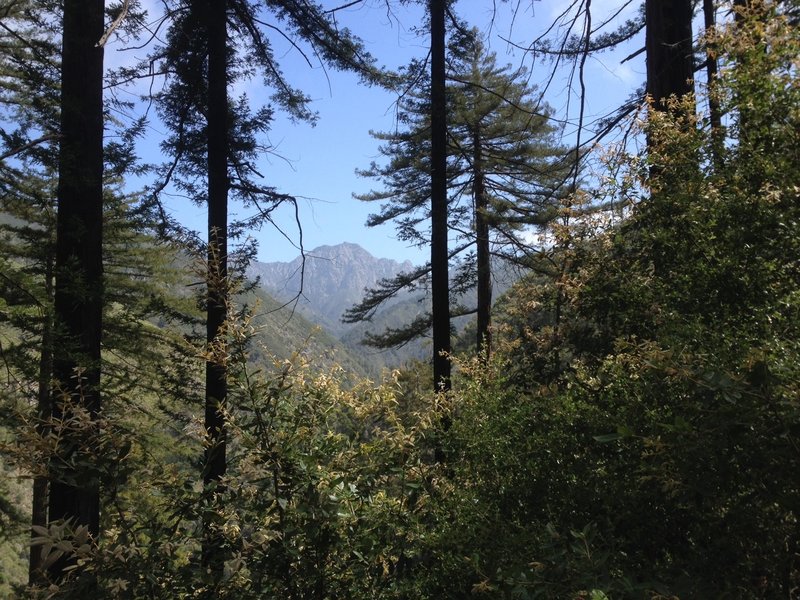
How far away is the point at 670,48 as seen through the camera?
381 centimetres

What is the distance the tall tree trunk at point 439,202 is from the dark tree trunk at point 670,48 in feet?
12.6

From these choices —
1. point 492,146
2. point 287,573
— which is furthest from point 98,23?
point 492,146

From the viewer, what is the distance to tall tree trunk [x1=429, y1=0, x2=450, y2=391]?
7367 mm

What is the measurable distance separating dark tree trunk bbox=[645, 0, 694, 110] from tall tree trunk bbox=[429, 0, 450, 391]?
12.6 ft

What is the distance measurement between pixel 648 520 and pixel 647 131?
→ 2261 mm

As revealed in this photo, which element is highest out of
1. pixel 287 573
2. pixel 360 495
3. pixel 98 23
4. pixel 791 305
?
pixel 98 23

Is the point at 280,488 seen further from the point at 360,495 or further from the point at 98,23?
the point at 98,23

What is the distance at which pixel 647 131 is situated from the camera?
9.53 ft

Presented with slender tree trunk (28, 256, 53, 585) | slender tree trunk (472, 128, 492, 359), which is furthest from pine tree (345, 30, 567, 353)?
slender tree trunk (28, 256, 53, 585)

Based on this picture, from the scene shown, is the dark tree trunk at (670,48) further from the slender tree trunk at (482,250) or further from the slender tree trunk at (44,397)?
the slender tree trunk at (482,250)

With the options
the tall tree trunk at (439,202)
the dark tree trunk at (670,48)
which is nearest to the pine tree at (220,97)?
the tall tree trunk at (439,202)

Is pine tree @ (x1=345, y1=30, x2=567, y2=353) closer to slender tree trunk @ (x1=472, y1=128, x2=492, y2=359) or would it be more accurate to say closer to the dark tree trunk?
slender tree trunk @ (x1=472, y1=128, x2=492, y2=359)

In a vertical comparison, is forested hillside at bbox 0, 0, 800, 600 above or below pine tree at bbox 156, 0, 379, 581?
below

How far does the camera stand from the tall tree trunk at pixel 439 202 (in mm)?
7367
